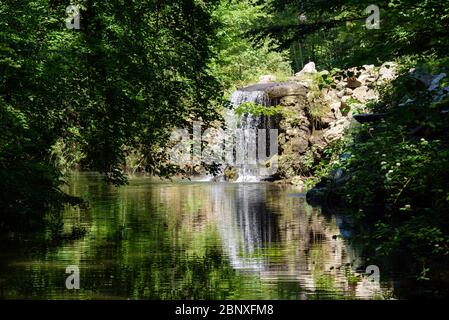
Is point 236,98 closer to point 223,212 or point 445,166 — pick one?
point 223,212

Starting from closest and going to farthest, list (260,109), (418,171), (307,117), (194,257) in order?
1. (418,171)
2. (194,257)
3. (260,109)
4. (307,117)

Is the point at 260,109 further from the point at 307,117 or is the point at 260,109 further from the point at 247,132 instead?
the point at 247,132

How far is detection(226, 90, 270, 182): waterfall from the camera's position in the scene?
36750mm

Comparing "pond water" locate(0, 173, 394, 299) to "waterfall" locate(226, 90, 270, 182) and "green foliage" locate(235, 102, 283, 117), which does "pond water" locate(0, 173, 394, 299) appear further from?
"waterfall" locate(226, 90, 270, 182)

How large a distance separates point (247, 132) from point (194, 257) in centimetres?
2503

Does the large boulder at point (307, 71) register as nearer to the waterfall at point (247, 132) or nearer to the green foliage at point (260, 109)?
the waterfall at point (247, 132)

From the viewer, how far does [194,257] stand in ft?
43.2

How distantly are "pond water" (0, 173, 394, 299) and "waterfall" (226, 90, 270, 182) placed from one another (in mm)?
14305

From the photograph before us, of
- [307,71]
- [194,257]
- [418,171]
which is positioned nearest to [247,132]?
[307,71]

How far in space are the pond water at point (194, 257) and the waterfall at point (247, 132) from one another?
14305mm
